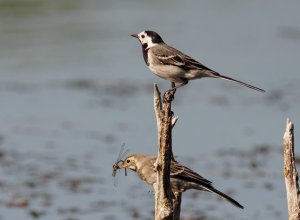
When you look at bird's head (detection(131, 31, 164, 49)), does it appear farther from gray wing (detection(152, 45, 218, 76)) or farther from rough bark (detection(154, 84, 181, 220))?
rough bark (detection(154, 84, 181, 220))

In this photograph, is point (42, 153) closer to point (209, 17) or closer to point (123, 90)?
point (123, 90)

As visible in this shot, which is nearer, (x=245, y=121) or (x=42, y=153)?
(x=42, y=153)

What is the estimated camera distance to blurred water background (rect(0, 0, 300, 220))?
1512 cm

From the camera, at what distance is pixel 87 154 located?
664 inches

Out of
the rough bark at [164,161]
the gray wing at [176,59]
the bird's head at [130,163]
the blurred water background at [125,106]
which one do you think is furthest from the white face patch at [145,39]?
the blurred water background at [125,106]

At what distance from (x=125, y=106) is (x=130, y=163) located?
8.55 m

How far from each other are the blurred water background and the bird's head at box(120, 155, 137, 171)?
3280 mm

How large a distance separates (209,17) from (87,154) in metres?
13.0

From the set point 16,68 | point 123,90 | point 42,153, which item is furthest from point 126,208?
point 16,68

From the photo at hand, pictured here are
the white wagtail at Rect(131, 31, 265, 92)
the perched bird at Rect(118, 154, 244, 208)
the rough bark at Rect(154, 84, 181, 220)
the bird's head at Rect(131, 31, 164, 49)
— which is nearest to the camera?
the rough bark at Rect(154, 84, 181, 220)

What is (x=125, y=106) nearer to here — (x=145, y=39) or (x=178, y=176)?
(x=145, y=39)

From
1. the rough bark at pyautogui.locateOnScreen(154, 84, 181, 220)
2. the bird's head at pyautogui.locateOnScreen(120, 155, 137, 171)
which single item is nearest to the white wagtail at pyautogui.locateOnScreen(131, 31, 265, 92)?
the bird's head at pyautogui.locateOnScreen(120, 155, 137, 171)

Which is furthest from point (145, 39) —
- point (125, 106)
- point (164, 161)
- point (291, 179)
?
point (125, 106)

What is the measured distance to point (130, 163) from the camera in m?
11.0
